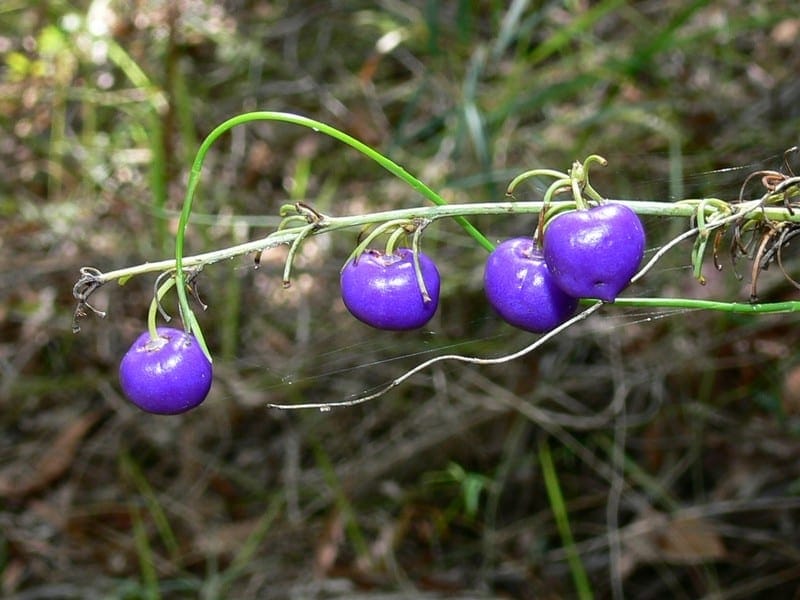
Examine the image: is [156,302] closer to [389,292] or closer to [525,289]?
[389,292]

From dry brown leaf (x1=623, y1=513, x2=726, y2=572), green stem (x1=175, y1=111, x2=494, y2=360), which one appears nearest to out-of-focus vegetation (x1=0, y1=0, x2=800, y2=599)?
dry brown leaf (x1=623, y1=513, x2=726, y2=572)

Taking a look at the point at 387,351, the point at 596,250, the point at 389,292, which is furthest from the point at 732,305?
the point at 387,351

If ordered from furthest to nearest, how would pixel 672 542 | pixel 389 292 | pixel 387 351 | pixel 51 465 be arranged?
pixel 51 465 → pixel 387 351 → pixel 672 542 → pixel 389 292

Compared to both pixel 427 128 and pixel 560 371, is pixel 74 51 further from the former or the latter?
pixel 560 371

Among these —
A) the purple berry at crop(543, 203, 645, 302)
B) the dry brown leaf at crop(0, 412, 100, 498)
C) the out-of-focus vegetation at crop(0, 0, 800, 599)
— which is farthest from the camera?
the dry brown leaf at crop(0, 412, 100, 498)

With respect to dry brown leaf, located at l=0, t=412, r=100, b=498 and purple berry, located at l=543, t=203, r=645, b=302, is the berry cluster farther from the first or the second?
dry brown leaf, located at l=0, t=412, r=100, b=498

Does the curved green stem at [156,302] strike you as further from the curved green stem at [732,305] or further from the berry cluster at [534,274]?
the curved green stem at [732,305]

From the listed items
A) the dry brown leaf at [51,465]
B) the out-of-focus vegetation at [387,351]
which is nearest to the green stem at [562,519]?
the out-of-focus vegetation at [387,351]
